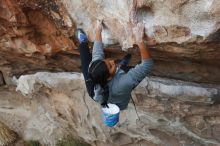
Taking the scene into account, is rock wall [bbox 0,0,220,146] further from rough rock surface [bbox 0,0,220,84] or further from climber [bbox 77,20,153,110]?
climber [bbox 77,20,153,110]

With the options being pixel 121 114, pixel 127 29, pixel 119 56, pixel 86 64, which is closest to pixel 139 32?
pixel 127 29

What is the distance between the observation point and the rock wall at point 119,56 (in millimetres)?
3207

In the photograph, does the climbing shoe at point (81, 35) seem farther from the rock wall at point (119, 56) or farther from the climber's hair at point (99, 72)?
the climber's hair at point (99, 72)

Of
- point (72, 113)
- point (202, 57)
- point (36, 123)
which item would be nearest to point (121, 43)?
point (202, 57)

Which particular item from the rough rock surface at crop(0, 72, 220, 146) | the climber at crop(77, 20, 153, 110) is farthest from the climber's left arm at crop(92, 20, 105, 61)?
the rough rock surface at crop(0, 72, 220, 146)

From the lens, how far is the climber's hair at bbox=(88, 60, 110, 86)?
305 cm

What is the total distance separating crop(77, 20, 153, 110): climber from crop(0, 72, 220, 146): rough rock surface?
0.92 metres

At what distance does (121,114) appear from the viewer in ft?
15.7

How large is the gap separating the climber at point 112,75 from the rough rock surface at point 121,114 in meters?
0.92

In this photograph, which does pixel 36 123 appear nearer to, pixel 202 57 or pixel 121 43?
pixel 121 43

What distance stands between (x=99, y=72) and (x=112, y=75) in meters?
0.16

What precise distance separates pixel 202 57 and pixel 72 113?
2299 mm

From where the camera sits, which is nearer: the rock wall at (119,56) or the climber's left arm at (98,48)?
the rock wall at (119,56)

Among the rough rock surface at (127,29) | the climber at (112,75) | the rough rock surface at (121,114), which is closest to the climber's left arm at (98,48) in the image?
the climber at (112,75)
